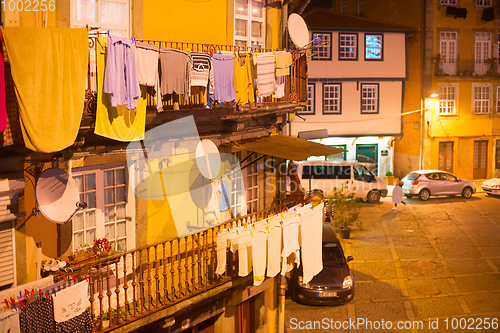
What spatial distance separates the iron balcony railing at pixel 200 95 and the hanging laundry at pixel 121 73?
0.94 feet

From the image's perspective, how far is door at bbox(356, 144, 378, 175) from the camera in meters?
34.7

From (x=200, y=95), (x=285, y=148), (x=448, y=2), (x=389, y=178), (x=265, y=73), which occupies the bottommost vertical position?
(x=389, y=178)

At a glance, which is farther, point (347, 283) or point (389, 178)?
point (389, 178)

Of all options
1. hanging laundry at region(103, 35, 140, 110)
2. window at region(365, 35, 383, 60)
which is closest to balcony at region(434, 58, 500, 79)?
window at region(365, 35, 383, 60)

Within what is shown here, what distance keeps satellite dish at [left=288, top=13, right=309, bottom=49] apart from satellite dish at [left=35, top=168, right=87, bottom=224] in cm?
777

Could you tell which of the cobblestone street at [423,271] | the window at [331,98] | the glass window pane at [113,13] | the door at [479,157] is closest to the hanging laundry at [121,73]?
the glass window pane at [113,13]

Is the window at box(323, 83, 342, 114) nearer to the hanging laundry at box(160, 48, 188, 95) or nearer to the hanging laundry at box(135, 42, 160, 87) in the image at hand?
the hanging laundry at box(160, 48, 188, 95)

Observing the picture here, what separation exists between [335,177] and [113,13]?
1978 cm

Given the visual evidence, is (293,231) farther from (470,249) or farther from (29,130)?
(470,249)

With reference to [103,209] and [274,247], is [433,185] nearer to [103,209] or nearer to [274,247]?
[274,247]

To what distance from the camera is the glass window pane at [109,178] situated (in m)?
10.4

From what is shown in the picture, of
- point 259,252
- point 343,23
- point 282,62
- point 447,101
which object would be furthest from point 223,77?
point 447,101

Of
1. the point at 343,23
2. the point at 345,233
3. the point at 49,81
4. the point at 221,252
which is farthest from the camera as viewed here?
the point at 343,23

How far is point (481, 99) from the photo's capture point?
119 ft
